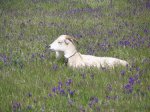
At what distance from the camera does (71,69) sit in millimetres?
7629

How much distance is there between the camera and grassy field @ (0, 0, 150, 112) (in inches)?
224

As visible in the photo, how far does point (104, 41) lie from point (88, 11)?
6.11m

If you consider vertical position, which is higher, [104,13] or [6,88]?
[104,13]

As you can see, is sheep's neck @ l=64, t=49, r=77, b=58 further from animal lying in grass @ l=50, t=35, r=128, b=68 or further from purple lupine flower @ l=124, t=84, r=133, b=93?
purple lupine flower @ l=124, t=84, r=133, b=93

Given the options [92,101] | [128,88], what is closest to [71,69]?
[128,88]

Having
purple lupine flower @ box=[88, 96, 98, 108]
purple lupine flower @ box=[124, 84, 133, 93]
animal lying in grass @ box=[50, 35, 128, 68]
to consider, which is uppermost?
animal lying in grass @ box=[50, 35, 128, 68]

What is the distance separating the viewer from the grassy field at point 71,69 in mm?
5688

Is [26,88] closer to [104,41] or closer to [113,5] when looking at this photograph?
[104,41]

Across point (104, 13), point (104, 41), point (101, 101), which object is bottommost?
point (101, 101)

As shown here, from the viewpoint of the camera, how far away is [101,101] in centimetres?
564

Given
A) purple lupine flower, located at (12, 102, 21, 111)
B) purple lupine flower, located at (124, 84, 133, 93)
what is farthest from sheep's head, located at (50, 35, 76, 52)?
purple lupine flower, located at (12, 102, 21, 111)

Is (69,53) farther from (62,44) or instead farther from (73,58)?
(62,44)

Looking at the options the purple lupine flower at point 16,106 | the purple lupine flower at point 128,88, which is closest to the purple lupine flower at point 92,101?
the purple lupine flower at point 128,88

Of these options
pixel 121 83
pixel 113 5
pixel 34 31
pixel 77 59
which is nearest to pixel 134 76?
pixel 121 83
